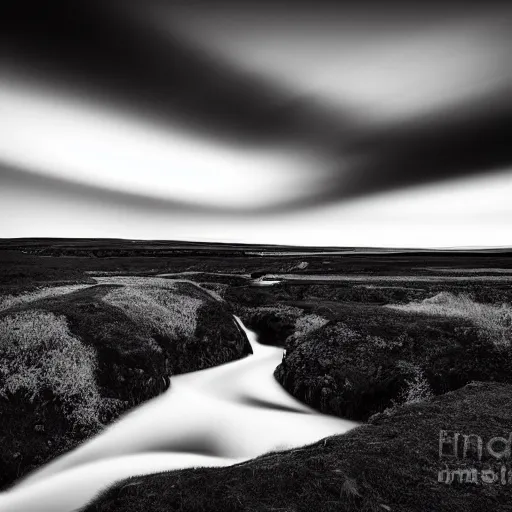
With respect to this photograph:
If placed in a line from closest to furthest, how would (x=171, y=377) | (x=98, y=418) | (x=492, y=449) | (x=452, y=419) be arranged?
(x=492, y=449)
(x=452, y=419)
(x=98, y=418)
(x=171, y=377)

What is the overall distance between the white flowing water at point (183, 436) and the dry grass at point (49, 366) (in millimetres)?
1497

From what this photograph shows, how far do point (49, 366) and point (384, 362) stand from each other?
15202 millimetres

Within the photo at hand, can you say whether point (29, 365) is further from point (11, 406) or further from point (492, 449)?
point (492, 449)

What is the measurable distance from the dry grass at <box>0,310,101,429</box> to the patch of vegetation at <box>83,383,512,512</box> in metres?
6.73

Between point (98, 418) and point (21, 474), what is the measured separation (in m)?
3.26

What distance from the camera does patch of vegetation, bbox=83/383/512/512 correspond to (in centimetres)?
679

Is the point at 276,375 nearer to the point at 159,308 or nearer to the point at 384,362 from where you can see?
the point at 384,362

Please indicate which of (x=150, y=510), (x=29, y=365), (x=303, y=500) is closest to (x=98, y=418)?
(x=29, y=365)

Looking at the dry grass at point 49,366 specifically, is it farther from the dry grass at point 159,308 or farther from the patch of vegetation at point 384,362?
the patch of vegetation at point 384,362

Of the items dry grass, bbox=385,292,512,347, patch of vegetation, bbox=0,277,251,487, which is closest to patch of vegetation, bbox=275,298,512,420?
dry grass, bbox=385,292,512,347

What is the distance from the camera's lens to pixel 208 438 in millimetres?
15125

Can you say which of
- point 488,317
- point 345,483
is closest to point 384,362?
point 488,317

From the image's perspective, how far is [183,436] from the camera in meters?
15.1

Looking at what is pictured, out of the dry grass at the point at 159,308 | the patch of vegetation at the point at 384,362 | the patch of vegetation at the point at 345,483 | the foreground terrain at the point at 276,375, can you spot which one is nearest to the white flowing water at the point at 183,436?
the foreground terrain at the point at 276,375
